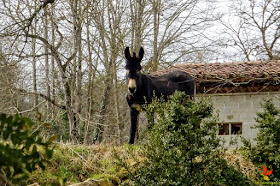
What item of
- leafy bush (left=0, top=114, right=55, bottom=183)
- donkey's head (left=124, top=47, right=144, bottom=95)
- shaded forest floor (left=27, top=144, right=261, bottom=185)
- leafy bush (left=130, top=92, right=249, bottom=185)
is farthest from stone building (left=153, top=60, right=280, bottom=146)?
leafy bush (left=0, top=114, right=55, bottom=183)

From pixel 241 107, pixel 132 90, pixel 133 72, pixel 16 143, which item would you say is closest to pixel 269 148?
pixel 132 90

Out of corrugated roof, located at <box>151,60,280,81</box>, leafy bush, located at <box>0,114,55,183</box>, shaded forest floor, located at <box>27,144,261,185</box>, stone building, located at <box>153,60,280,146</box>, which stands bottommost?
shaded forest floor, located at <box>27,144,261,185</box>

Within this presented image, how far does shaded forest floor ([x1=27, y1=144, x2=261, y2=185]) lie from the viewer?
7.20 metres

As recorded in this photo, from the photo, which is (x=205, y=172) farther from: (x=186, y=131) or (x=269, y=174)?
(x=269, y=174)

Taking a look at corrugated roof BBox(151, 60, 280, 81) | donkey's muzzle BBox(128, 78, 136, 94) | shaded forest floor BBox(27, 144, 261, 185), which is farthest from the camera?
corrugated roof BBox(151, 60, 280, 81)

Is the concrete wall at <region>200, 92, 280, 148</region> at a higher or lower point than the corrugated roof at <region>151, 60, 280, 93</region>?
lower

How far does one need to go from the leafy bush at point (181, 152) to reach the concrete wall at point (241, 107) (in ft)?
16.1

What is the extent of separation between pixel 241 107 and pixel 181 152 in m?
5.85

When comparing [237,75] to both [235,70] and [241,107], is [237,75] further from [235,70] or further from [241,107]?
[241,107]

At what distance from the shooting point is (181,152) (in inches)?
249

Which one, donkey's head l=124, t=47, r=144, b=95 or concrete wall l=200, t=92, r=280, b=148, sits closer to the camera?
donkey's head l=124, t=47, r=144, b=95

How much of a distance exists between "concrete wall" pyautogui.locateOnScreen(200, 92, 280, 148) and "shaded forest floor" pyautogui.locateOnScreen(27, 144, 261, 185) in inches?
106

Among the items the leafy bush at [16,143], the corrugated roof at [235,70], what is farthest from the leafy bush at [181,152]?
the leafy bush at [16,143]

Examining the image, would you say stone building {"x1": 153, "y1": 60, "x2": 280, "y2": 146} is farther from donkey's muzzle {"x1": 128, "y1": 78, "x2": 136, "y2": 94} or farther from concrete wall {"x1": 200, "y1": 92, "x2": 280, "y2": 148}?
donkey's muzzle {"x1": 128, "y1": 78, "x2": 136, "y2": 94}
